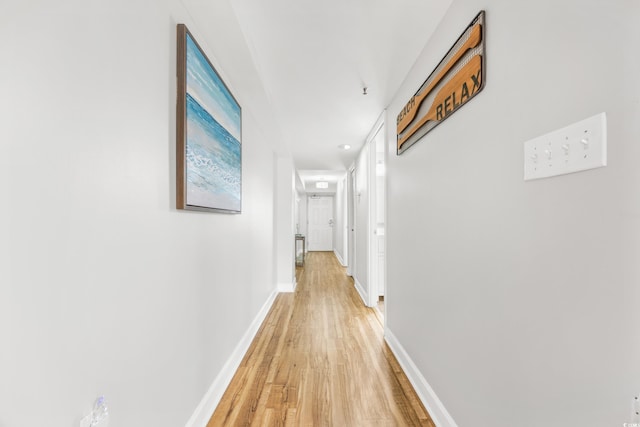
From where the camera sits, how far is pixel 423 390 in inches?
68.9

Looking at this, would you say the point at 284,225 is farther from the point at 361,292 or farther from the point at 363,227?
the point at 361,292

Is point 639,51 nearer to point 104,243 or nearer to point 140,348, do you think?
point 104,243

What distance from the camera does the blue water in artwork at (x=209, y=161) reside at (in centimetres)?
134

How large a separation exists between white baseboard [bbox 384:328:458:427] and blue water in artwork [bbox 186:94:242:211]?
5.30ft

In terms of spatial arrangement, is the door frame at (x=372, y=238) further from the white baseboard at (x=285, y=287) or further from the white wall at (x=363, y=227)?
the white baseboard at (x=285, y=287)

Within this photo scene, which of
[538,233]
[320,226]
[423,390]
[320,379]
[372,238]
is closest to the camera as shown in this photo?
[538,233]

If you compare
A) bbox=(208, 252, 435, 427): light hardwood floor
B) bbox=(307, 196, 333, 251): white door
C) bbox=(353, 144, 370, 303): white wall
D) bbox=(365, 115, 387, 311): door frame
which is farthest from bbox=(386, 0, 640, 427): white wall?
bbox=(307, 196, 333, 251): white door

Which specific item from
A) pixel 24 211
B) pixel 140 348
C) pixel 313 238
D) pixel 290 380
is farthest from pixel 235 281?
pixel 313 238

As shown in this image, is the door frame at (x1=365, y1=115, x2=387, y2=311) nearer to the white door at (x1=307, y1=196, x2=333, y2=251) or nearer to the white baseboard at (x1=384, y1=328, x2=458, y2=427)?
the white baseboard at (x1=384, y1=328, x2=458, y2=427)

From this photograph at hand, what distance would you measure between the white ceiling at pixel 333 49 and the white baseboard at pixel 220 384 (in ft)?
6.53

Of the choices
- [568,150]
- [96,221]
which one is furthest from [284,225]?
[568,150]

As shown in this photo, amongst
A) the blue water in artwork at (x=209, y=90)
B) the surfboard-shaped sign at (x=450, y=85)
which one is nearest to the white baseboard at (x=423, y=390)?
the surfboard-shaped sign at (x=450, y=85)

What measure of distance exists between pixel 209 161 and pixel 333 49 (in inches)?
40.5

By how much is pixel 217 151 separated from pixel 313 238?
8863 mm
